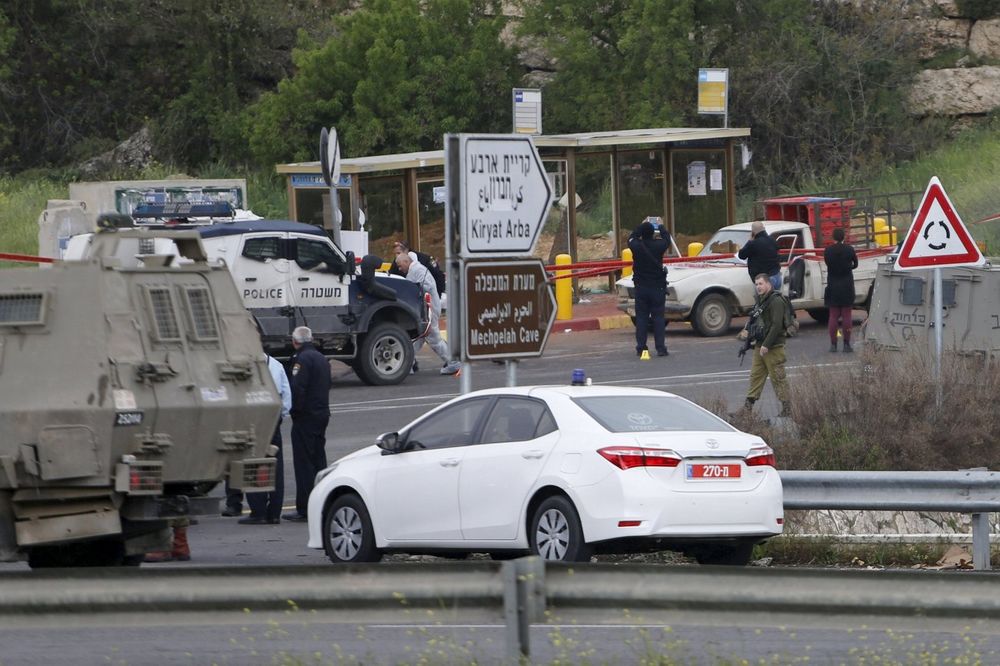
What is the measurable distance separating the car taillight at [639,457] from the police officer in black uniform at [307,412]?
4.30 m

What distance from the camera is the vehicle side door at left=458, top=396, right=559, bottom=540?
1063 centimetres

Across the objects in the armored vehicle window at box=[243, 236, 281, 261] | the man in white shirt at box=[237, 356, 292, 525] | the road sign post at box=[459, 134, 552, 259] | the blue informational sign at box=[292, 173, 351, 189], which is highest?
the blue informational sign at box=[292, 173, 351, 189]

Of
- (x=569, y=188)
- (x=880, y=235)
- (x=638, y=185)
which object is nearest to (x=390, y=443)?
(x=569, y=188)

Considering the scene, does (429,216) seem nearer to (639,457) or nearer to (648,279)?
(648,279)

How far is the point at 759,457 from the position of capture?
10484 mm

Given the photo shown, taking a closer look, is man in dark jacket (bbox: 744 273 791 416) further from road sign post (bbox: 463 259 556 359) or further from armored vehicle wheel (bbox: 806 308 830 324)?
armored vehicle wheel (bbox: 806 308 830 324)

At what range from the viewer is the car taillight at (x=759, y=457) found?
34.2 feet

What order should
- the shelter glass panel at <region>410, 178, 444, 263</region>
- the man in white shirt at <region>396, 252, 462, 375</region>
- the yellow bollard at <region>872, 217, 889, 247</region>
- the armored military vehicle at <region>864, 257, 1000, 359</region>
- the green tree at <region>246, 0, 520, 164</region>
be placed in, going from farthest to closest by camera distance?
the green tree at <region>246, 0, 520, 164</region>
the yellow bollard at <region>872, 217, 889, 247</region>
the shelter glass panel at <region>410, 178, 444, 263</region>
the man in white shirt at <region>396, 252, 462, 375</region>
the armored military vehicle at <region>864, 257, 1000, 359</region>

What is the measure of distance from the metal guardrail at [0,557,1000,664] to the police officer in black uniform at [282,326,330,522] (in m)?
8.04

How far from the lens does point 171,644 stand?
7.53 metres

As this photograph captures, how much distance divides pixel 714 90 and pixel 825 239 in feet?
23.0

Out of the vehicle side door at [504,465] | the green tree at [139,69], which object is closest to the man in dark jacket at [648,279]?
the vehicle side door at [504,465]

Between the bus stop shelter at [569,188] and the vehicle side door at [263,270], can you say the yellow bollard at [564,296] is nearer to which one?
the bus stop shelter at [569,188]

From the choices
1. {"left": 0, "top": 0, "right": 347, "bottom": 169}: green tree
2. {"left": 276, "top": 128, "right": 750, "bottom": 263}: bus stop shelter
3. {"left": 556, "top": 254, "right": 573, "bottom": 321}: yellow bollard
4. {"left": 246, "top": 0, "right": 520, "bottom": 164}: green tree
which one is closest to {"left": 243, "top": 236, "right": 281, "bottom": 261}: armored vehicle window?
{"left": 276, "top": 128, "right": 750, "bottom": 263}: bus stop shelter
